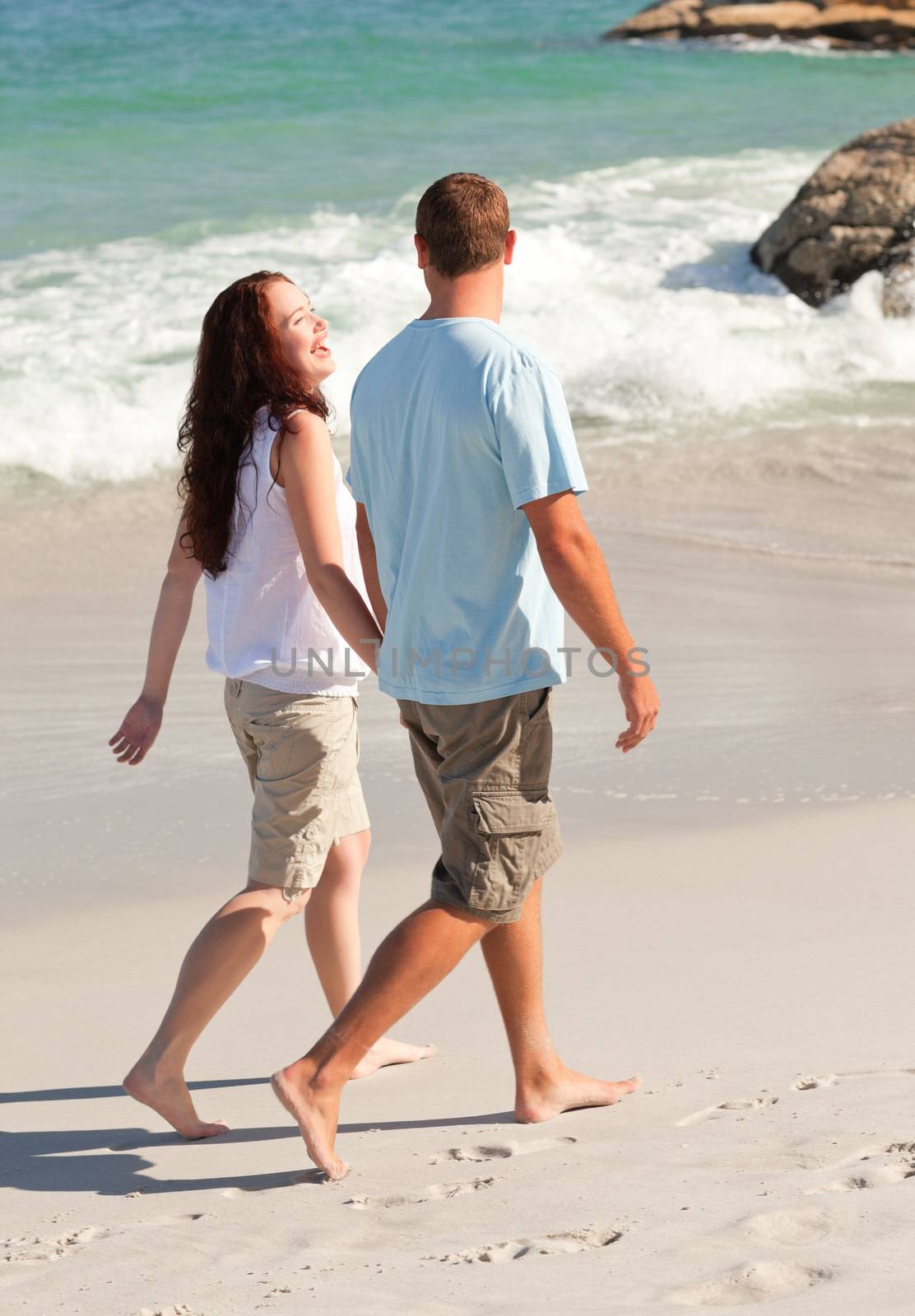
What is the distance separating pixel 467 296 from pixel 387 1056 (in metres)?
1.55

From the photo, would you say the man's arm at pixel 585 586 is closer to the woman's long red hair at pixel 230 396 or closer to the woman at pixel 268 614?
the woman at pixel 268 614

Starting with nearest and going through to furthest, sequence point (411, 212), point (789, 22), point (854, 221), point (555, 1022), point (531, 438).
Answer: point (531, 438)
point (555, 1022)
point (854, 221)
point (411, 212)
point (789, 22)

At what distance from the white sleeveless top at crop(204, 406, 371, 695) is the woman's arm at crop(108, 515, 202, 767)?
0.53ft

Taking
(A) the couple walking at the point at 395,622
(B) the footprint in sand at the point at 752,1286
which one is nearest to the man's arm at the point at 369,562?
(A) the couple walking at the point at 395,622

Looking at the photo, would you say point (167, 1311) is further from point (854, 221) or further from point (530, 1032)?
point (854, 221)

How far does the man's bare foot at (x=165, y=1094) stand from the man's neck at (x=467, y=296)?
1499mm

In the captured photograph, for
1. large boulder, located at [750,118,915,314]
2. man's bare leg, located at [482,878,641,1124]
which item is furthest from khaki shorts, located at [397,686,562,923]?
large boulder, located at [750,118,915,314]

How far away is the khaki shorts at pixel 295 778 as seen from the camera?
2969 mm

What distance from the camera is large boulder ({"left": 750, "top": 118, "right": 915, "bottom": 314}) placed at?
11.5 m

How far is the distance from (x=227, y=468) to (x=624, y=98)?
21683 mm

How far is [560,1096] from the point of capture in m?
2.92

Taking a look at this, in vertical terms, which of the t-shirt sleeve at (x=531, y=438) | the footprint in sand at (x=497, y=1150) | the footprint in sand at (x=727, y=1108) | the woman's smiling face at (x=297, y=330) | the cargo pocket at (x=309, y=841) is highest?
the woman's smiling face at (x=297, y=330)

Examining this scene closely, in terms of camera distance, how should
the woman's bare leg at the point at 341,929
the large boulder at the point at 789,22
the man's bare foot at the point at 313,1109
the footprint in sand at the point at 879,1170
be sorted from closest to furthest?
1. the footprint in sand at the point at 879,1170
2. the man's bare foot at the point at 313,1109
3. the woman's bare leg at the point at 341,929
4. the large boulder at the point at 789,22

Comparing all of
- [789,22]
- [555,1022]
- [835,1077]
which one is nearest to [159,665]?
[555,1022]
